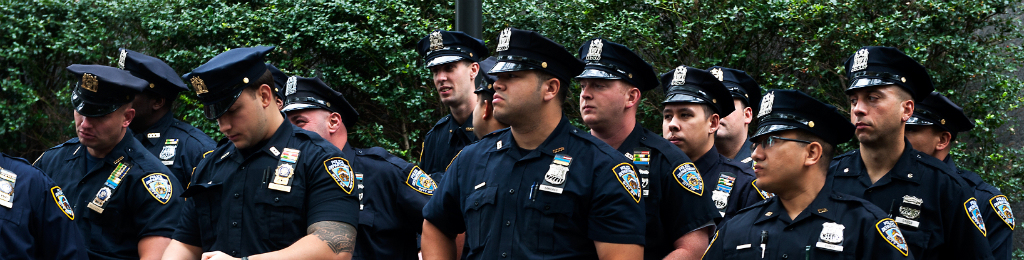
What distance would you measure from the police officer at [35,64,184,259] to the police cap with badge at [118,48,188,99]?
65 cm

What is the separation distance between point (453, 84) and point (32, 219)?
300cm

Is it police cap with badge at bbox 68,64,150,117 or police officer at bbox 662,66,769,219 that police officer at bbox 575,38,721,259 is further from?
police cap with badge at bbox 68,64,150,117

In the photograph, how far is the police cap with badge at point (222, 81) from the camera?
3389 mm

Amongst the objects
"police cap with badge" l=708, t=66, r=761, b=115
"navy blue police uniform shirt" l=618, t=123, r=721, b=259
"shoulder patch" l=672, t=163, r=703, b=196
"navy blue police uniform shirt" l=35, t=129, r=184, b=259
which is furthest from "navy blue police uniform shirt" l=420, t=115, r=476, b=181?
"shoulder patch" l=672, t=163, r=703, b=196

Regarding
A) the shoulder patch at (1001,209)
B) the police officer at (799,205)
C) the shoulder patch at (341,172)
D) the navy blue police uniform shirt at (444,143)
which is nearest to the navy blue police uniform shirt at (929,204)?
the shoulder patch at (1001,209)

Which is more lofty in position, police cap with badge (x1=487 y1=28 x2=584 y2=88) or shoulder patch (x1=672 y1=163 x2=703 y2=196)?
police cap with badge (x1=487 y1=28 x2=584 y2=88)

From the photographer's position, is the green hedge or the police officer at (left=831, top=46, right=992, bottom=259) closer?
the police officer at (left=831, top=46, right=992, bottom=259)

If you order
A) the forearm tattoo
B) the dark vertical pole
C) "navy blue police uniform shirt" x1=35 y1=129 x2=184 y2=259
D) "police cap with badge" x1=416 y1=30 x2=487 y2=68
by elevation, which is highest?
the dark vertical pole

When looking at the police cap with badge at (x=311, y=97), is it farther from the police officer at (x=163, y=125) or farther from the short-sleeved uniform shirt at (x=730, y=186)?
the short-sleeved uniform shirt at (x=730, y=186)

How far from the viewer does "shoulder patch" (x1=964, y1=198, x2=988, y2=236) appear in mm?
4223

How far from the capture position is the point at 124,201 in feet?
14.6

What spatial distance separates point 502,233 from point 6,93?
9.24 meters

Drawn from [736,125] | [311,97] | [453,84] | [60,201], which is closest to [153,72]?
[311,97]

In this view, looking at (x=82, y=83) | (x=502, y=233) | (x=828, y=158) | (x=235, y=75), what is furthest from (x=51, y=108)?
(x=828, y=158)
